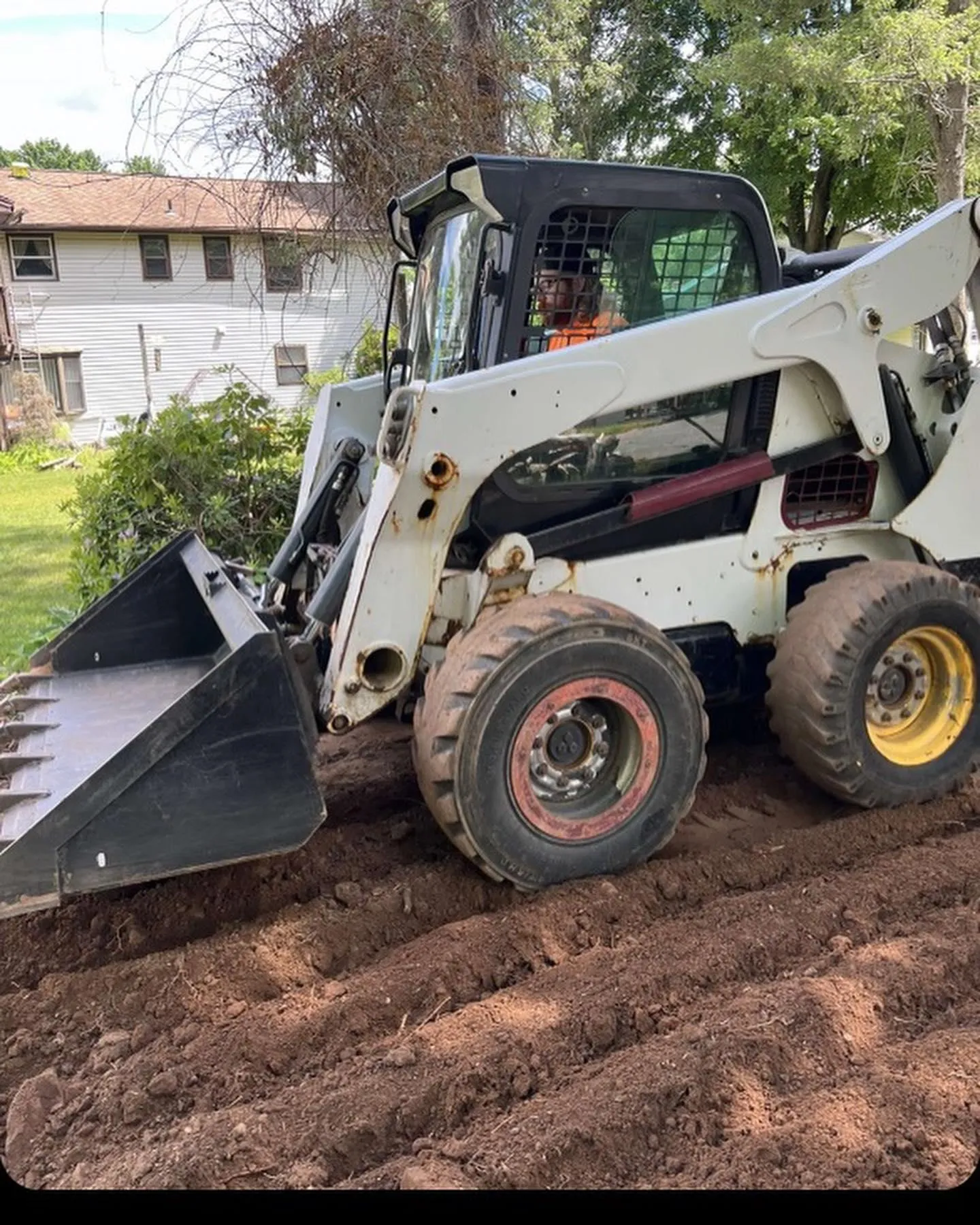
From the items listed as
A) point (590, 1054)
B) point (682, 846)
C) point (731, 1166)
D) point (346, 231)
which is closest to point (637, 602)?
point (682, 846)

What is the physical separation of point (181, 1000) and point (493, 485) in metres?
1.97

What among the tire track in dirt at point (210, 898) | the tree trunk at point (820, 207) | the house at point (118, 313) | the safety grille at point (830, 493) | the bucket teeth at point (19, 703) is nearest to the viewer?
the tire track in dirt at point (210, 898)

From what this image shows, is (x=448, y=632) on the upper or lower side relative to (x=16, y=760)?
upper

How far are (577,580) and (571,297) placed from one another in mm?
1033

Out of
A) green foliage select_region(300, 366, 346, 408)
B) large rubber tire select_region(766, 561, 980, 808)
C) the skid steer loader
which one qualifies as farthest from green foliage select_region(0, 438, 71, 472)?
large rubber tire select_region(766, 561, 980, 808)

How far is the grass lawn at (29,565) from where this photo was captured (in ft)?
23.6

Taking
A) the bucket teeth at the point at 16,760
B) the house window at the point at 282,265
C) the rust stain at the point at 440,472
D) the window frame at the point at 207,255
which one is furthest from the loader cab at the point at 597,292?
the window frame at the point at 207,255

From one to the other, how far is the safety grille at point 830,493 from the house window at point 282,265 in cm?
448

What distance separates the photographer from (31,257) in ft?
81.5

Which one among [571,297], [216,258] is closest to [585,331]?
[571,297]

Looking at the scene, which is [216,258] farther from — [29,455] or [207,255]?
[29,455]

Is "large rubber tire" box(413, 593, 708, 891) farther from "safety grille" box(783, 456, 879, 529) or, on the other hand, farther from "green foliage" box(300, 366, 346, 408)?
"green foliage" box(300, 366, 346, 408)

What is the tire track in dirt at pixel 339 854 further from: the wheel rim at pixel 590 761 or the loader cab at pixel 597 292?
the loader cab at pixel 597 292

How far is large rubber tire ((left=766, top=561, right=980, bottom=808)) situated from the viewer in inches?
154
